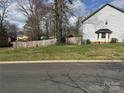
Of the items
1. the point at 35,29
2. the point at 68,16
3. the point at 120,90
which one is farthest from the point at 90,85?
the point at 35,29

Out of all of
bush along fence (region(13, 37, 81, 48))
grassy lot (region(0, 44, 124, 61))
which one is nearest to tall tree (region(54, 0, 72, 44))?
bush along fence (region(13, 37, 81, 48))

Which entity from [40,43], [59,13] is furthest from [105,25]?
[40,43]

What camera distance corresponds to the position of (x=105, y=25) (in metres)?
49.2

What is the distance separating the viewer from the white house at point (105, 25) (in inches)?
1907

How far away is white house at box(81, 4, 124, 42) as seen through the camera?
48.4 meters

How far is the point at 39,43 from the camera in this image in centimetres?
4328

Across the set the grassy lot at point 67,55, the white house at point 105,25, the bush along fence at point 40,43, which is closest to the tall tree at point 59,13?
the bush along fence at point 40,43

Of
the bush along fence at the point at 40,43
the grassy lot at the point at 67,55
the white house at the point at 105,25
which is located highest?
the white house at the point at 105,25

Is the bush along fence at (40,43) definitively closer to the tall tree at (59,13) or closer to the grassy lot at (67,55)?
the tall tree at (59,13)

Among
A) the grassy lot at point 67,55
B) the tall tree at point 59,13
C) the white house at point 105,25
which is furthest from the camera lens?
the white house at point 105,25

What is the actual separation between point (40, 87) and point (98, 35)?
41.6 metres

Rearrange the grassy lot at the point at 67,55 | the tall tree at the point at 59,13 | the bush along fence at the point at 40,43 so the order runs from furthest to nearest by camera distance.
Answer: the bush along fence at the point at 40,43 < the tall tree at the point at 59,13 < the grassy lot at the point at 67,55

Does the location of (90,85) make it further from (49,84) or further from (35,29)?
(35,29)

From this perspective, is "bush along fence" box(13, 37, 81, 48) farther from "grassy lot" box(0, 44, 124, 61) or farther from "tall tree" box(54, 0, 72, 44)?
"grassy lot" box(0, 44, 124, 61)
